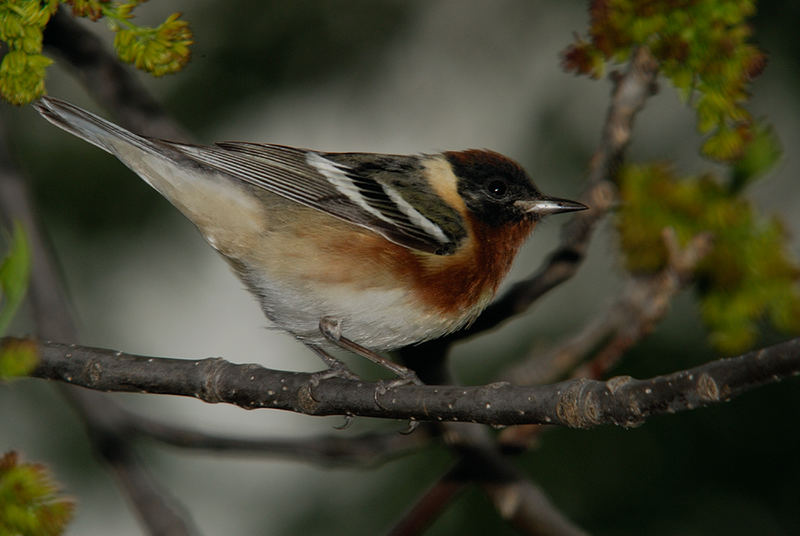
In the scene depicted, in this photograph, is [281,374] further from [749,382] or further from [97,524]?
[97,524]

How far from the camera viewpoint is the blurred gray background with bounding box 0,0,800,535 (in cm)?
517

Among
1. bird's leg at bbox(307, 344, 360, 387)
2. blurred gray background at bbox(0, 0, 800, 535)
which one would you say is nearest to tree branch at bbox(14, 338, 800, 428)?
bird's leg at bbox(307, 344, 360, 387)

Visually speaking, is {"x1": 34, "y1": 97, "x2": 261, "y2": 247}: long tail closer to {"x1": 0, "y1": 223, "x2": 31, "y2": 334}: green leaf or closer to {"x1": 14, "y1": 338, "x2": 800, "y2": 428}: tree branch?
{"x1": 14, "y1": 338, "x2": 800, "y2": 428}: tree branch

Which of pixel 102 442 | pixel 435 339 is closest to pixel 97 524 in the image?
pixel 102 442

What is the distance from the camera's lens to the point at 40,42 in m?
2.29

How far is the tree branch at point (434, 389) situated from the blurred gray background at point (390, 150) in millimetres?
2415

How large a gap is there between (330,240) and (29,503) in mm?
1729

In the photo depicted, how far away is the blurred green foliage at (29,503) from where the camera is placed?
216 centimetres

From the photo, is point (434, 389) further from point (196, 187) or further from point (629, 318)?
point (196, 187)

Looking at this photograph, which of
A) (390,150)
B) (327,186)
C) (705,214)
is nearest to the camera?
(705,214)

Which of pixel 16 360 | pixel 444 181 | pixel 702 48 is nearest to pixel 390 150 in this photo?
pixel 444 181

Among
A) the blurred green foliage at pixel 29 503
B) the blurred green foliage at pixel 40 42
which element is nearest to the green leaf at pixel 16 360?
the blurred green foliage at pixel 29 503

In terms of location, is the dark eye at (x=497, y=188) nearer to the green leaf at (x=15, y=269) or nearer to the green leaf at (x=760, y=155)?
the green leaf at (x=760, y=155)

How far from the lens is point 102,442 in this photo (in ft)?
13.5
